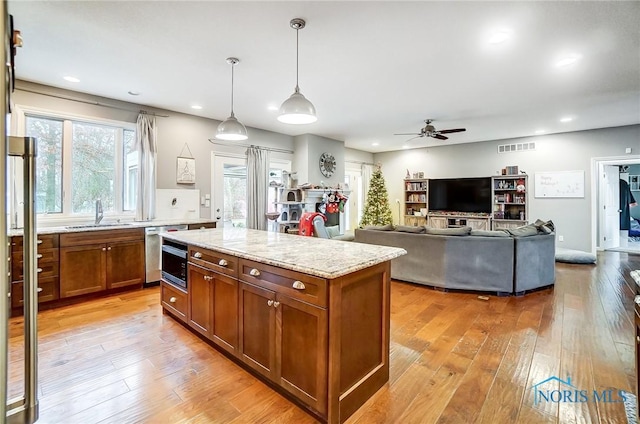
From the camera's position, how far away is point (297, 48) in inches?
120

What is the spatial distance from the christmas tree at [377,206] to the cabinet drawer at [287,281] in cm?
682

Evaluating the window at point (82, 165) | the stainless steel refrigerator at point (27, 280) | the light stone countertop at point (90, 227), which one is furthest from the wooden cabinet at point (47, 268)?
the stainless steel refrigerator at point (27, 280)

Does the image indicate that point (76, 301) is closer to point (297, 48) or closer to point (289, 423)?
point (289, 423)

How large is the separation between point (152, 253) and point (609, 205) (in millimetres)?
9607

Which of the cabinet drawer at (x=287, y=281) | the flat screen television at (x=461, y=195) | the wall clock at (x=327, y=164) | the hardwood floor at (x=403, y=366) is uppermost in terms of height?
the wall clock at (x=327, y=164)

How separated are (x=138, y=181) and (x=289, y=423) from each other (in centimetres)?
423

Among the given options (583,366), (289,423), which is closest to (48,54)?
(289,423)

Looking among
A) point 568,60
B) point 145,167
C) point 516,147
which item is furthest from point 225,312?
point 516,147

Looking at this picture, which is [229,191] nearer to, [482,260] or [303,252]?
[303,252]

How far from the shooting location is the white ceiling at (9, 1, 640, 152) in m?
2.48

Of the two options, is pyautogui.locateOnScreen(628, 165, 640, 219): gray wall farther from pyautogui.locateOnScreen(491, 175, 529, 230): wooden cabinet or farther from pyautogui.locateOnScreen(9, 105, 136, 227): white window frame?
pyautogui.locateOnScreen(9, 105, 136, 227): white window frame

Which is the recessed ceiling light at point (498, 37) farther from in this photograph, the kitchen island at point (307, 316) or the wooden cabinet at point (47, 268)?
the wooden cabinet at point (47, 268)

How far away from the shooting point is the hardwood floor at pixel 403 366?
187 cm

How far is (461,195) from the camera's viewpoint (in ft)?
26.9
